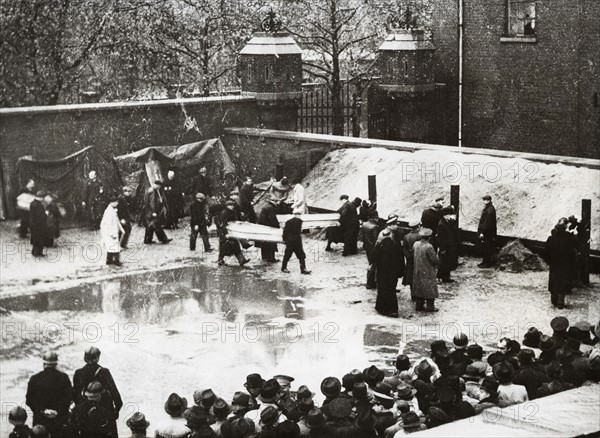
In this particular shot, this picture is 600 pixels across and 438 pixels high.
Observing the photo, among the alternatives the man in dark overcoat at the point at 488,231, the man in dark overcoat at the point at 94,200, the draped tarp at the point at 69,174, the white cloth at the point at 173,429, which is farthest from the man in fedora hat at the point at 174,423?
the man in dark overcoat at the point at 488,231

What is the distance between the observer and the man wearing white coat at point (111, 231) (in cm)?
1471

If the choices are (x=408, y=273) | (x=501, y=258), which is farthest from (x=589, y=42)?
(x=408, y=273)

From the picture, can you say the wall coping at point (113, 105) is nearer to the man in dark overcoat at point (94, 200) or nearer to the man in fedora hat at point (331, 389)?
the man in dark overcoat at point (94, 200)

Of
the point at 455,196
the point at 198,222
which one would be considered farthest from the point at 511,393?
the point at 198,222

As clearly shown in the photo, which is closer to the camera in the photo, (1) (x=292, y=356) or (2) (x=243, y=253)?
(1) (x=292, y=356)

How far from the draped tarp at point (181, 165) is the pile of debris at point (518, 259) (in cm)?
525

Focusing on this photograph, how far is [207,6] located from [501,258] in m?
6.30

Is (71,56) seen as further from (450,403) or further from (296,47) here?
(450,403)

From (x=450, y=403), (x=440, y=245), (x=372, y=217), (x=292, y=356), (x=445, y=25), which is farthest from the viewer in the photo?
(x=445, y=25)

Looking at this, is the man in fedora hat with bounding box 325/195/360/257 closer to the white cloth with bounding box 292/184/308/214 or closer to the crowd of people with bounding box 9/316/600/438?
the white cloth with bounding box 292/184/308/214

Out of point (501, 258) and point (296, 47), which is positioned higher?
point (296, 47)

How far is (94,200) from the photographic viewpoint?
14.7 m

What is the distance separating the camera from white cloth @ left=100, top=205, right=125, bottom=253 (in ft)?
48.2

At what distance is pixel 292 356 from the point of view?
1262cm
